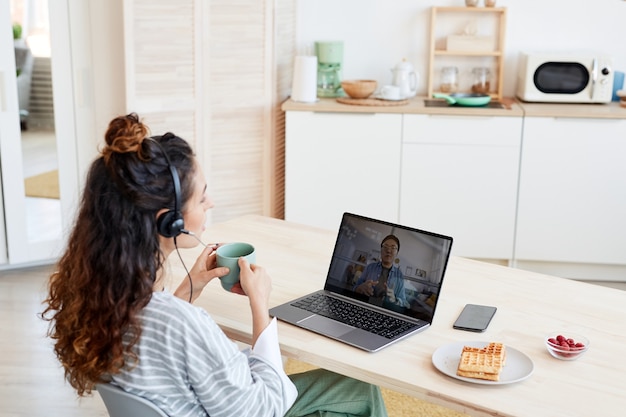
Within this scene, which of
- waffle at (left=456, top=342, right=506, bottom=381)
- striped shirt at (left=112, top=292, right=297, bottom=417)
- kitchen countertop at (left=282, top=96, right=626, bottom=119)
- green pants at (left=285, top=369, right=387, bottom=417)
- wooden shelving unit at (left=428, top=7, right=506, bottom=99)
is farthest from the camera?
wooden shelving unit at (left=428, top=7, right=506, bottom=99)

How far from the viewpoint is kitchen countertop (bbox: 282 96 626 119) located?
380 cm

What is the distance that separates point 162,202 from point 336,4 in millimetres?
3062

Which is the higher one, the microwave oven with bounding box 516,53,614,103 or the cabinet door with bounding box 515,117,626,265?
the microwave oven with bounding box 516,53,614,103

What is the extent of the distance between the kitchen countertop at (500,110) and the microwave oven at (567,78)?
0.04 metres

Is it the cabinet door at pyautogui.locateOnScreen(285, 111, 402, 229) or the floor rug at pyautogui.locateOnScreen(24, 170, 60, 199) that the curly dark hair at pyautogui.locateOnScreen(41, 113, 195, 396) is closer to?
the cabinet door at pyautogui.locateOnScreen(285, 111, 402, 229)

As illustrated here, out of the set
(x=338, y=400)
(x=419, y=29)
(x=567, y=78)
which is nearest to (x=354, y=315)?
(x=338, y=400)

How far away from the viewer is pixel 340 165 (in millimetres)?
4039

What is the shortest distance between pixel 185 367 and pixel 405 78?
291cm

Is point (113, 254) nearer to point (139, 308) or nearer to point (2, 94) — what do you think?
point (139, 308)

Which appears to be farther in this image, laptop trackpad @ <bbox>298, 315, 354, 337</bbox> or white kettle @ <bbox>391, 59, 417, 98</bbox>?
white kettle @ <bbox>391, 59, 417, 98</bbox>

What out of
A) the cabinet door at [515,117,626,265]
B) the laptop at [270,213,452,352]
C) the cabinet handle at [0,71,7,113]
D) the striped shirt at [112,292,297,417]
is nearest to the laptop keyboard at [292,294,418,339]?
the laptop at [270,213,452,352]

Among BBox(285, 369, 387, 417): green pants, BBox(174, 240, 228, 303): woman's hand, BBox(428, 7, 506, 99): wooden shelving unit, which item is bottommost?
BBox(285, 369, 387, 417): green pants

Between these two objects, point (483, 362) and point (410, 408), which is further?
point (410, 408)

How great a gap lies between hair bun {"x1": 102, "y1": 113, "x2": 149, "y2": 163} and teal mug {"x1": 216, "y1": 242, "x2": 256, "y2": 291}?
364mm
